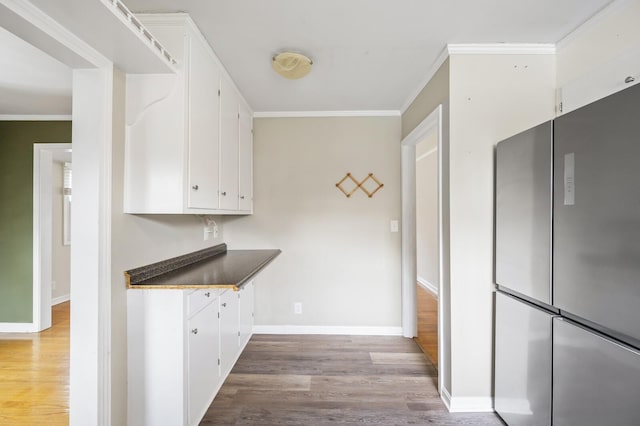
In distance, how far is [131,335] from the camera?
160 centimetres

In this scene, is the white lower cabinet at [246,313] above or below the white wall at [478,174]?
below

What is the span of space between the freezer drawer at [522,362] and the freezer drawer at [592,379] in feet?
0.23

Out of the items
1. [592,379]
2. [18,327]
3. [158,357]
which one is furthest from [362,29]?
[18,327]

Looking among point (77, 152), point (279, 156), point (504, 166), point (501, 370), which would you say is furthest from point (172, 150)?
point (501, 370)

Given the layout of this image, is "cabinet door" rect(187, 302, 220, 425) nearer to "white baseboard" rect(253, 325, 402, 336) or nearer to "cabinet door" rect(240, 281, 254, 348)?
"cabinet door" rect(240, 281, 254, 348)

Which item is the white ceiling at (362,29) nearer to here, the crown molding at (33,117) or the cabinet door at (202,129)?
the cabinet door at (202,129)

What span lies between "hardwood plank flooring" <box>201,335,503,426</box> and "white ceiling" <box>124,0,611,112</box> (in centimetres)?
243

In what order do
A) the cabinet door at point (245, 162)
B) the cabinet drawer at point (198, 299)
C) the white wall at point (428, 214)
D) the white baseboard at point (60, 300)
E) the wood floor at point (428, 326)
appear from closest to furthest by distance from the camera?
1. the cabinet drawer at point (198, 299)
2. the cabinet door at point (245, 162)
3. the wood floor at point (428, 326)
4. the white baseboard at point (60, 300)
5. the white wall at point (428, 214)

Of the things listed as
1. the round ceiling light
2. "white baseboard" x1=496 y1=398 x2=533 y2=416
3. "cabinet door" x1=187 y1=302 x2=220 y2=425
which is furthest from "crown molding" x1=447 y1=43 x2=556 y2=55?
"cabinet door" x1=187 y1=302 x2=220 y2=425

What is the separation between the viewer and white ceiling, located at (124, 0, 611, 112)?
62.1 inches

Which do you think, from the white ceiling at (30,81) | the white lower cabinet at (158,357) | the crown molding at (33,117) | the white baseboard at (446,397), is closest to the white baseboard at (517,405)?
the white baseboard at (446,397)

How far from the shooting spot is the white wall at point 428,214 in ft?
17.1

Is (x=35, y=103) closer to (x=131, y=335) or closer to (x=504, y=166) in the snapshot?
(x=131, y=335)

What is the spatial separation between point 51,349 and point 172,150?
2.79m
